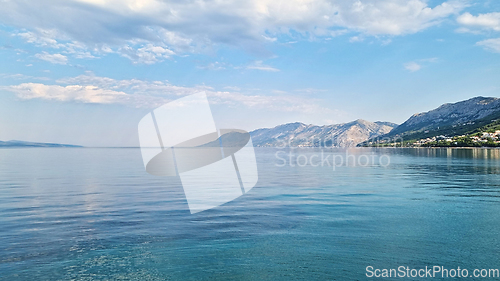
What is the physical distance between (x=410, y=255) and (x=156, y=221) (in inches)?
640

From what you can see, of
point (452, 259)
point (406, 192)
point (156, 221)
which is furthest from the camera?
point (406, 192)

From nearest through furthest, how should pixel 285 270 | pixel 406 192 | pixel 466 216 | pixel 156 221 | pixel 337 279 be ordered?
1. pixel 337 279
2. pixel 285 270
3. pixel 156 221
4. pixel 466 216
5. pixel 406 192

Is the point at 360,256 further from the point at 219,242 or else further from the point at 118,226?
the point at 118,226

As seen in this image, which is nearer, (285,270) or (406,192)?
(285,270)

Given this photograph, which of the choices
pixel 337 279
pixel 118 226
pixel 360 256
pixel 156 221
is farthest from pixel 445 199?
pixel 118 226

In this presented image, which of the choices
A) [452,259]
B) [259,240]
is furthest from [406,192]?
[259,240]

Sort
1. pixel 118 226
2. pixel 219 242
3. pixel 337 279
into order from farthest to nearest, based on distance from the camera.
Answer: pixel 118 226
pixel 219 242
pixel 337 279

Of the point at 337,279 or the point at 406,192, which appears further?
the point at 406,192

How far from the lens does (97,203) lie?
30.7m

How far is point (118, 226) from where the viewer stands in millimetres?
21594

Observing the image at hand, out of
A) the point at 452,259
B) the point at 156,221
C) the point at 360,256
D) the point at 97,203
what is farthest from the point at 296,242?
the point at 97,203

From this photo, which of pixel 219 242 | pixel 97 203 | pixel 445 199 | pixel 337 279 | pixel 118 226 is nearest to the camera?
pixel 337 279

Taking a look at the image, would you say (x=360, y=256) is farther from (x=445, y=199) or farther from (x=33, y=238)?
(x=445, y=199)

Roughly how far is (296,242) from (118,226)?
11976 mm
